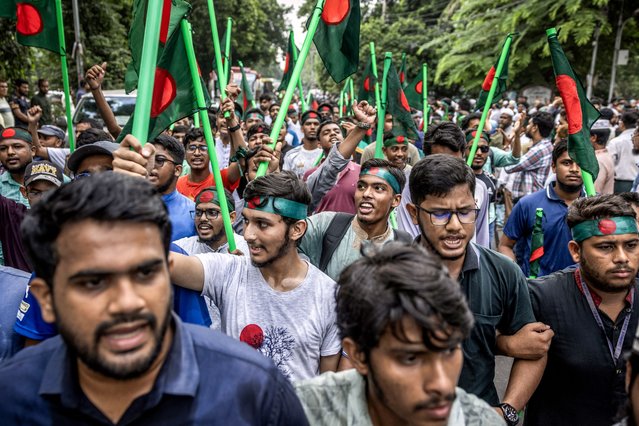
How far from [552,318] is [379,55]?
27.1 meters

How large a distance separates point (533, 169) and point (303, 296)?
4965mm

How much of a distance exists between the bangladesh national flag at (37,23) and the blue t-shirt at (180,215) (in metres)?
1.49

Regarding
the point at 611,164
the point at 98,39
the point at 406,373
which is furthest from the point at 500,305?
the point at 98,39

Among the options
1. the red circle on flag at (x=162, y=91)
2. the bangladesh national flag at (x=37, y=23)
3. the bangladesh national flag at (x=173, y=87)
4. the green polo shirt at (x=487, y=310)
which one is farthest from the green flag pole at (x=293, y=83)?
the bangladesh national flag at (x=37, y=23)

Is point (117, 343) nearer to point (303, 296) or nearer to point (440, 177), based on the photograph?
point (303, 296)

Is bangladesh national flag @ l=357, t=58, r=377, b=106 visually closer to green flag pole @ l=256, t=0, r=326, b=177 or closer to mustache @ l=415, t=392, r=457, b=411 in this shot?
green flag pole @ l=256, t=0, r=326, b=177

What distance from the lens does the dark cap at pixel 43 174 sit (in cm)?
368

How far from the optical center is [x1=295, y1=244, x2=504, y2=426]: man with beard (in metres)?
1.57

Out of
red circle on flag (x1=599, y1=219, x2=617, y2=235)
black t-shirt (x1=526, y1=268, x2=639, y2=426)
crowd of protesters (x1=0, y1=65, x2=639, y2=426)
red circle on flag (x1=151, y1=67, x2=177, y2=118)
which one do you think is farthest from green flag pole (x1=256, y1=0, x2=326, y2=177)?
red circle on flag (x1=599, y1=219, x2=617, y2=235)

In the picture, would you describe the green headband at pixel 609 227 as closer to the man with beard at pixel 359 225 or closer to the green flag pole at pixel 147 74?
the man with beard at pixel 359 225

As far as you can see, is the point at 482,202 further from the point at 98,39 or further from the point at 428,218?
the point at 98,39

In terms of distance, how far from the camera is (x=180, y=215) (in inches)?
163

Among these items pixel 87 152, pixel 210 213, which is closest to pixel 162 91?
pixel 87 152

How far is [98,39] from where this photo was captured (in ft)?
46.9
